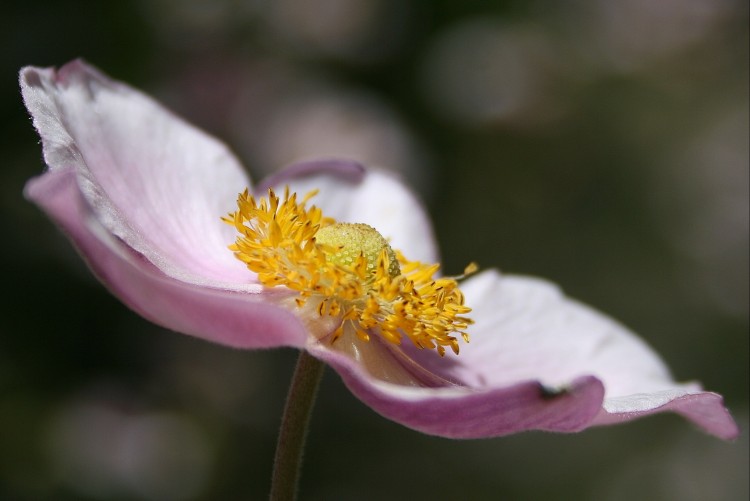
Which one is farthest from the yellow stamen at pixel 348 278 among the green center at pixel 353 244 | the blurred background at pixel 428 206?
the blurred background at pixel 428 206

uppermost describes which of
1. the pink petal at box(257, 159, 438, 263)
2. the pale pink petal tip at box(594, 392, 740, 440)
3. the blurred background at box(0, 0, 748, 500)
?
the blurred background at box(0, 0, 748, 500)

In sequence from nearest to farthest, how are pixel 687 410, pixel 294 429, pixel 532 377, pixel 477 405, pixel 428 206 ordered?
pixel 477 405 → pixel 294 429 → pixel 687 410 → pixel 532 377 → pixel 428 206

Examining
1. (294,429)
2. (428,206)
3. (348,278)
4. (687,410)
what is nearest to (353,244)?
(348,278)

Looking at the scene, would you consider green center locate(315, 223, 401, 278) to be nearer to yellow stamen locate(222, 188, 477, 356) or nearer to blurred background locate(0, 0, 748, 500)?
yellow stamen locate(222, 188, 477, 356)

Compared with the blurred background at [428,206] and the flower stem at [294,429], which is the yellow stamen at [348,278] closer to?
the flower stem at [294,429]

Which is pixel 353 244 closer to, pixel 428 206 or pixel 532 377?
pixel 532 377

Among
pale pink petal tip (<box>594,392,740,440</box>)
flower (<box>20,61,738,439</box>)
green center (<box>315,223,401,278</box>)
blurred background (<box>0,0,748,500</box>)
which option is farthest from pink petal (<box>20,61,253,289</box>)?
blurred background (<box>0,0,748,500</box>)
